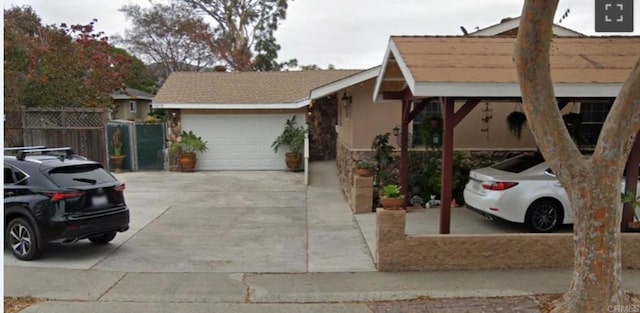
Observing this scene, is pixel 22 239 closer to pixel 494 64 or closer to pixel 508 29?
pixel 494 64

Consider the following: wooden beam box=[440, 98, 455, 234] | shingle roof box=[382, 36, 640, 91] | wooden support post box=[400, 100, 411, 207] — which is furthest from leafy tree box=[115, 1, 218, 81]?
wooden beam box=[440, 98, 455, 234]

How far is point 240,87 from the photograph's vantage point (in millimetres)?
19484

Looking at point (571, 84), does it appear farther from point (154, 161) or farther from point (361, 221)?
point (154, 161)

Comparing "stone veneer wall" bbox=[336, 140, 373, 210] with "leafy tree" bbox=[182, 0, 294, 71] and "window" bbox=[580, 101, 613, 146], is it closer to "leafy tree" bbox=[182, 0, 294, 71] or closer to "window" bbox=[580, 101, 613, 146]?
"window" bbox=[580, 101, 613, 146]

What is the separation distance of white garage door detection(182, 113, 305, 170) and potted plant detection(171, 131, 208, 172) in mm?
370

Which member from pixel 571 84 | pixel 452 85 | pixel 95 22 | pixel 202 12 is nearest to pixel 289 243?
pixel 452 85

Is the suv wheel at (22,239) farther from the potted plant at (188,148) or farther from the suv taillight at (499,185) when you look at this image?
the potted plant at (188,148)

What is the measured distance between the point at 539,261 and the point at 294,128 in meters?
12.5

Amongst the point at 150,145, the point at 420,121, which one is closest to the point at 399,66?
the point at 420,121

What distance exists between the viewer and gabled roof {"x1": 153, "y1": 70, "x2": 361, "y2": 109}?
17594 mm

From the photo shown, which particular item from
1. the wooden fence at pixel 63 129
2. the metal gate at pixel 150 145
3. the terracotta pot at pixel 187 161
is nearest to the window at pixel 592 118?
the terracotta pot at pixel 187 161

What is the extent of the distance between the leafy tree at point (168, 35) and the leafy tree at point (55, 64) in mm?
9827

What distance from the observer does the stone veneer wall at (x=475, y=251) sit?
6.57 metres

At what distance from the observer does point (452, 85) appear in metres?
6.53
